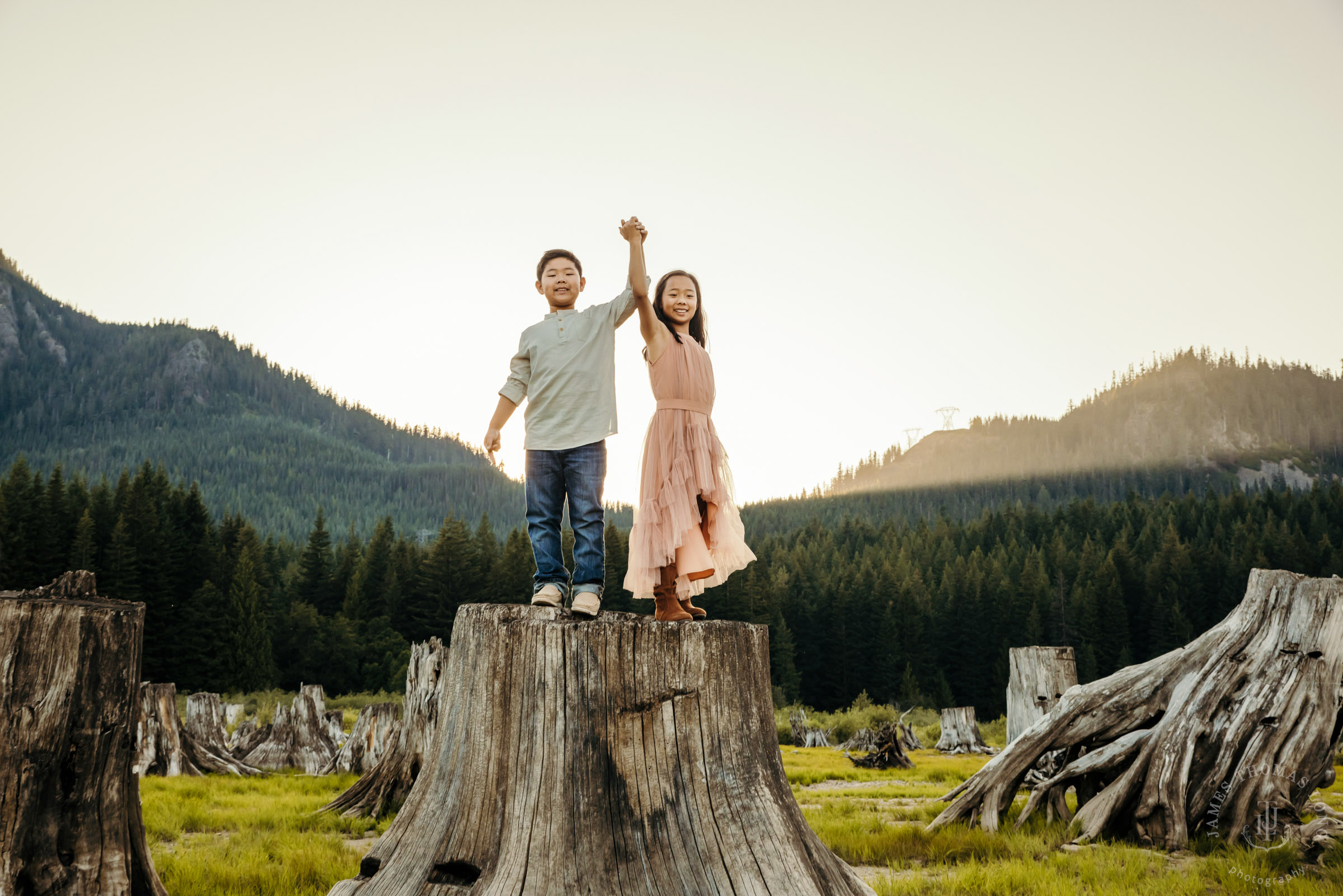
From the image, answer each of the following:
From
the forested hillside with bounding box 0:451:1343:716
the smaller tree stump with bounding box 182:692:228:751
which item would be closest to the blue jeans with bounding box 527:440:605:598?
the smaller tree stump with bounding box 182:692:228:751

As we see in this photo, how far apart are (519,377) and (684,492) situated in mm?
1096

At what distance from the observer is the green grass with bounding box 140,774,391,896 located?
4723mm

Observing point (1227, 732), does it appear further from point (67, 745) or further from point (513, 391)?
point (67, 745)

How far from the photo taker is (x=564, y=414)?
4172 millimetres

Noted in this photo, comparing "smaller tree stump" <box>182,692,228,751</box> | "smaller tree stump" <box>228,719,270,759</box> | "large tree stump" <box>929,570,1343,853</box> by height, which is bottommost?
"smaller tree stump" <box>228,719,270,759</box>

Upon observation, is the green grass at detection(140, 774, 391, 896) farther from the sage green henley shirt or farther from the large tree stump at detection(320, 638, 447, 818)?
the sage green henley shirt

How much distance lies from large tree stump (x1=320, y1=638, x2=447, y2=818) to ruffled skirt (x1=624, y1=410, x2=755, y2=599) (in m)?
4.06

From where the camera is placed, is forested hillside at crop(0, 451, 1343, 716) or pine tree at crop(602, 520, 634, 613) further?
forested hillside at crop(0, 451, 1343, 716)

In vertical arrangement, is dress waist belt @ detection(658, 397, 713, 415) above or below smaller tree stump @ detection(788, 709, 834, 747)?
above

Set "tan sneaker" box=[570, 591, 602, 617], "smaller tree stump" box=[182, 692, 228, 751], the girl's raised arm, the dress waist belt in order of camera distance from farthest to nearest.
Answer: "smaller tree stump" box=[182, 692, 228, 751] → the dress waist belt → the girl's raised arm → "tan sneaker" box=[570, 591, 602, 617]

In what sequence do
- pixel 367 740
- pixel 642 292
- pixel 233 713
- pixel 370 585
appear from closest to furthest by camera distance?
pixel 642 292, pixel 367 740, pixel 233 713, pixel 370 585

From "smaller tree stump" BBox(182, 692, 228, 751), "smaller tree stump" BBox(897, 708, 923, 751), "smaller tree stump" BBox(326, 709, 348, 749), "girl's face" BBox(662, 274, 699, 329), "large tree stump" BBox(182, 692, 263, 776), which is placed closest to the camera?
"girl's face" BBox(662, 274, 699, 329)

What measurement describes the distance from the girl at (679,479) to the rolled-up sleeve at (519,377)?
2.07ft

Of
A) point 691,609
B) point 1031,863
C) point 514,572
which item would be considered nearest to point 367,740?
point 691,609
